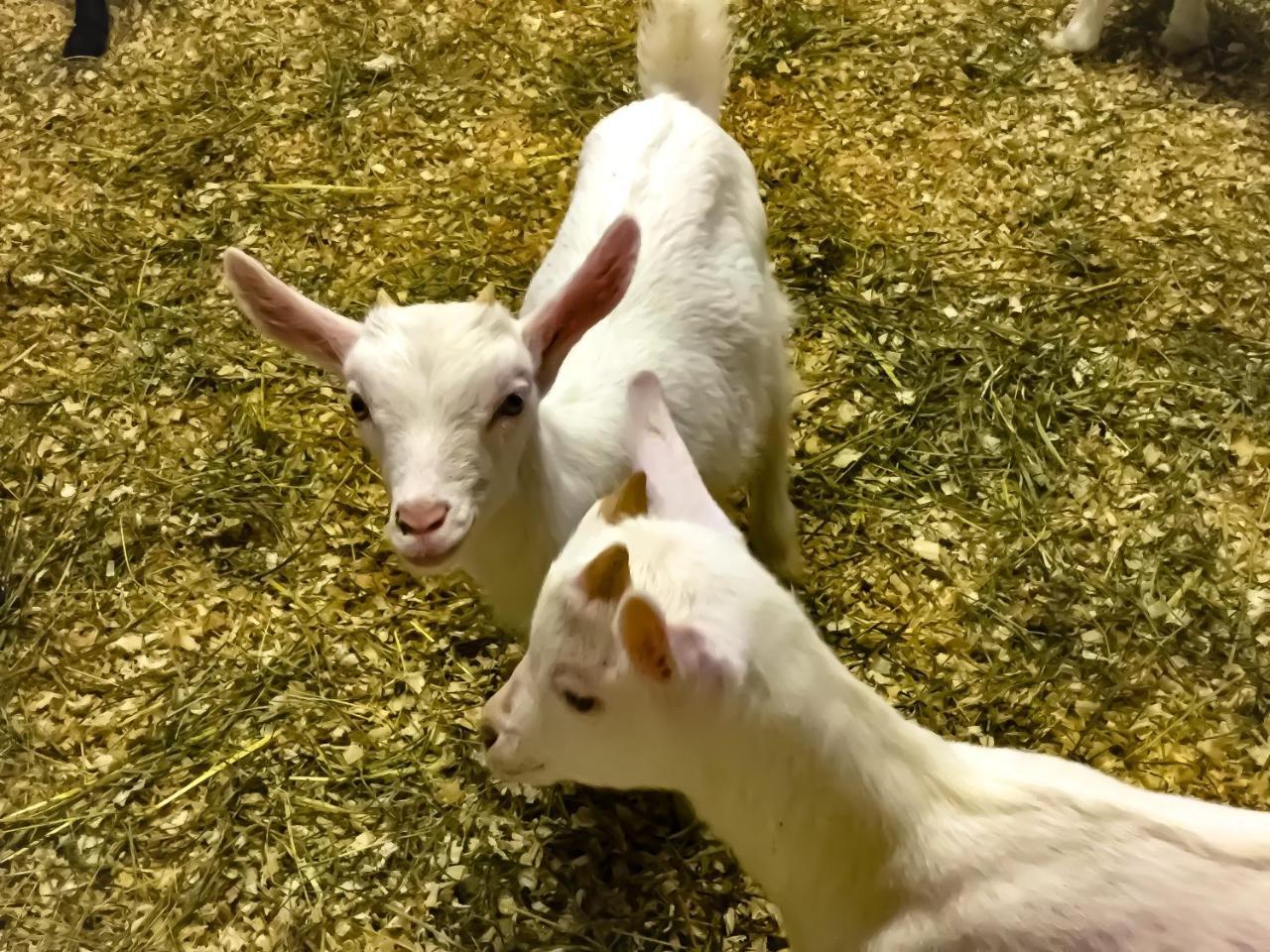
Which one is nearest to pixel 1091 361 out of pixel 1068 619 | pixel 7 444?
pixel 1068 619

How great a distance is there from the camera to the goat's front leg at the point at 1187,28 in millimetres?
4059

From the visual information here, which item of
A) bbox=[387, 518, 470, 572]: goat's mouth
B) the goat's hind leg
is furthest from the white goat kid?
the goat's hind leg

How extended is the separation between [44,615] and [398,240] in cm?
185

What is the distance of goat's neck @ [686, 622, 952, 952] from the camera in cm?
148

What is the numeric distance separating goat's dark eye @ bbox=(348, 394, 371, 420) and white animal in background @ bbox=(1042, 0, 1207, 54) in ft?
12.3

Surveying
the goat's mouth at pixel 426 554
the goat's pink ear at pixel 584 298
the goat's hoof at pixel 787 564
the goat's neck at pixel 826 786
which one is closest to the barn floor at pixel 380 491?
the goat's hoof at pixel 787 564

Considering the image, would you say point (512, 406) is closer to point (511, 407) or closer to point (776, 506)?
point (511, 407)

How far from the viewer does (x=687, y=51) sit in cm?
279

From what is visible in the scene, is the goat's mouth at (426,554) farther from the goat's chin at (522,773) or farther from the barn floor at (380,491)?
the barn floor at (380,491)

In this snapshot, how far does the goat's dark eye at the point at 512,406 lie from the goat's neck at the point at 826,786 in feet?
2.55

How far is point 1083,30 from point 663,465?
3615 mm

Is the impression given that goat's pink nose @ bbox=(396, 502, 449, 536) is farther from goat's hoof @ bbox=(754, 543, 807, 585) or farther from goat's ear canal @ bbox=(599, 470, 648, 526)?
goat's hoof @ bbox=(754, 543, 807, 585)

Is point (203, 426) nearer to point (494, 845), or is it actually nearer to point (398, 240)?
point (398, 240)

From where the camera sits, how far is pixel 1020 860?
60.7 inches
